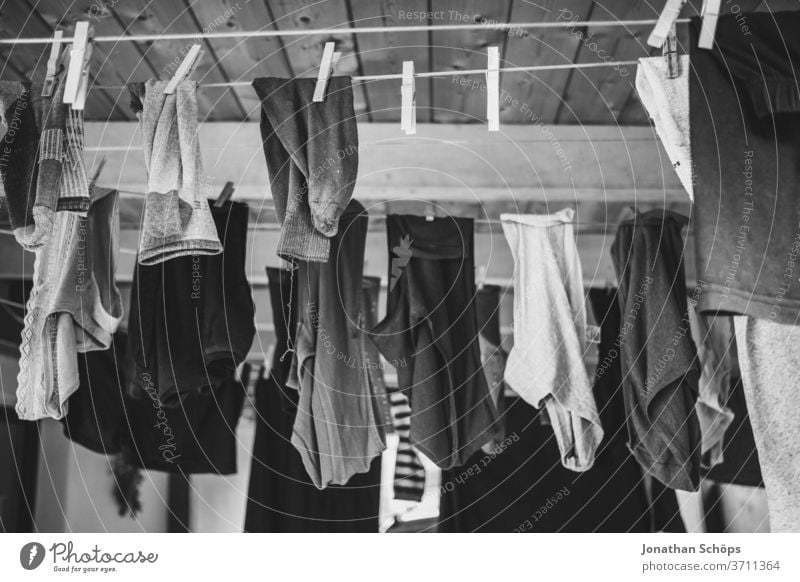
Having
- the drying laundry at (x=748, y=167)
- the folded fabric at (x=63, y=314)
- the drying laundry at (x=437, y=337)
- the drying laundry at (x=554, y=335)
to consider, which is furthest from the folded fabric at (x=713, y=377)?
the folded fabric at (x=63, y=314)

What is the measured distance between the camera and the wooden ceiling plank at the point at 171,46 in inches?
78.4

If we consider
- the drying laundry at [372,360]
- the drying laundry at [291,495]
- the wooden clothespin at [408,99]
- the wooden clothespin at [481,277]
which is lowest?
the drying laundry at [291,495]

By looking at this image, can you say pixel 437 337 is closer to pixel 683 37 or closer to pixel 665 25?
pixel 665 25

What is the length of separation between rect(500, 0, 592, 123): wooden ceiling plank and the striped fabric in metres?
0.90

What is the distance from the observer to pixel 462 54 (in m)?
2.15

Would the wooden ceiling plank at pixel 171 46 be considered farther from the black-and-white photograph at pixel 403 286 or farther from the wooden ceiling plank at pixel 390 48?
the wooden ceiling plank at pixel 390 48

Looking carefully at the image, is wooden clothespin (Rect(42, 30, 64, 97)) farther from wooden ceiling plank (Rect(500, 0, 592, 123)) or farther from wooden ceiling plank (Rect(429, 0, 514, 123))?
wooden ceiling plank (Rect(500, 0, 592, 123))

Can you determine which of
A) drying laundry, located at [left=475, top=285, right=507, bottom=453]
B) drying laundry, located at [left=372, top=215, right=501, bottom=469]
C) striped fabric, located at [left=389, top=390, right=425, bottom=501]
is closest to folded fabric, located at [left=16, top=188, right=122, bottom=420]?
drying laundry, located at [left=372, top=215, right=501, bottom=469]

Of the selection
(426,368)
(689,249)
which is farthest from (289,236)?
(689,249)

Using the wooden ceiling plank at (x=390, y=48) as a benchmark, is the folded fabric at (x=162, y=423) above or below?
below

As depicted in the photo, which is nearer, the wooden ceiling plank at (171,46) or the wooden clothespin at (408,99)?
the wooden clothespin at (408,99)

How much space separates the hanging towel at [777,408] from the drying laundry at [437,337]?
684mm
